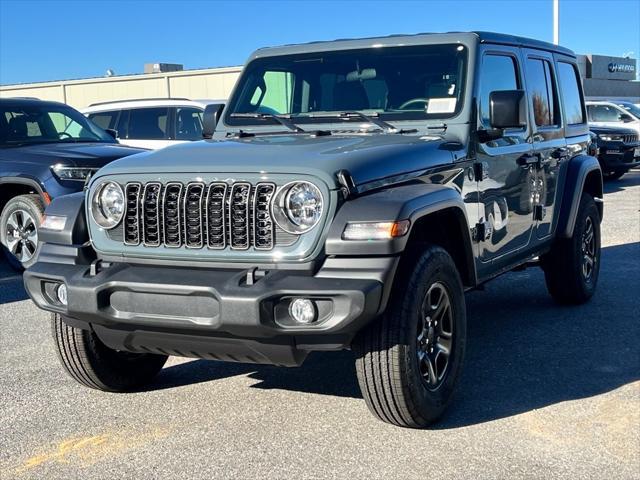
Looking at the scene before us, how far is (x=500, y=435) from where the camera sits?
4.11 m

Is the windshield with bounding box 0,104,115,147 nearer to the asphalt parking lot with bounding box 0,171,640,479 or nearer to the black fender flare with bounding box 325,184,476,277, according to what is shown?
the asphalt parking lot with bounding box 0,171,640,479

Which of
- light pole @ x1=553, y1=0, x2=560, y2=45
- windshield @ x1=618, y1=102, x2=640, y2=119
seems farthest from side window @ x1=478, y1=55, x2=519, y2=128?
light pole @ x1=553, y1=0, x2=560, y2=45

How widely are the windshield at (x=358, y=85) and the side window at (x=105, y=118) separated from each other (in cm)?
740

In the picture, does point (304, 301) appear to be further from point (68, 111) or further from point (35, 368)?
point (68, 111)

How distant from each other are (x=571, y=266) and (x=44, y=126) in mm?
6103

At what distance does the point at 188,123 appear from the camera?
12.2 meters

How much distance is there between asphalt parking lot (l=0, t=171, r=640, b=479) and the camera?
3793 mm

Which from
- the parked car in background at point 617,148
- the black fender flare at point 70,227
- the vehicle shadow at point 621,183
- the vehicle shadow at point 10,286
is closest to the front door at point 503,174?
the black fender flare at point 70,227

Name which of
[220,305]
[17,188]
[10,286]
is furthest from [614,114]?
[220,305]

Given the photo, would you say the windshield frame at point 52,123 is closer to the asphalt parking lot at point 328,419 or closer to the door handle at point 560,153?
the asphalt parking lot at point 328,419

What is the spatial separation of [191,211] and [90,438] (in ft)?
4.04

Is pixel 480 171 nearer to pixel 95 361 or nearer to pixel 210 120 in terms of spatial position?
pixel 210 120

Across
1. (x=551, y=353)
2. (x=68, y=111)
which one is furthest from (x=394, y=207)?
(x=68, y=111)

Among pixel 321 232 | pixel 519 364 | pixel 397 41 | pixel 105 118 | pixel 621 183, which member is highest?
pixel 397 41
